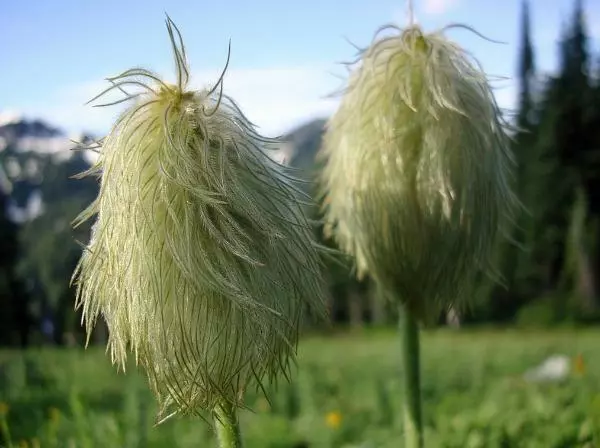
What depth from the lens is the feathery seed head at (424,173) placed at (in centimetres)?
180

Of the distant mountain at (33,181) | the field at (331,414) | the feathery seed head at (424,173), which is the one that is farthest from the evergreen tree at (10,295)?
the feathery seed head at (424,173)

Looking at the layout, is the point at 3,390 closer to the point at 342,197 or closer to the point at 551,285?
the point at 342,197

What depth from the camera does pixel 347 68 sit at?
2.12m

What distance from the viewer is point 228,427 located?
1.34m

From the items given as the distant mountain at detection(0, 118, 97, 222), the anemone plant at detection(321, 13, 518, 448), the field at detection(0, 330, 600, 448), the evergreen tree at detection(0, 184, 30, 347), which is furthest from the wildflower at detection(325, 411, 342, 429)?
the distant mountain at detection(0, 118, 97, 222)

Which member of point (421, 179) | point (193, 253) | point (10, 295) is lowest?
point (10, 295)

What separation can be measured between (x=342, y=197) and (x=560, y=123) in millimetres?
28857

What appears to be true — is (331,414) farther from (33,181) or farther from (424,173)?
(33,181)

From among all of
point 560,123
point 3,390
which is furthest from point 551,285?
point 3,390

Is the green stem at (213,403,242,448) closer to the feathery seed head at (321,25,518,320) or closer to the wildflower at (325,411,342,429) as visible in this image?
the feathery seed head at (321,25,518,320)

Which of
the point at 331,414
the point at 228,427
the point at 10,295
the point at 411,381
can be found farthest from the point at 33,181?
the point at 228,427

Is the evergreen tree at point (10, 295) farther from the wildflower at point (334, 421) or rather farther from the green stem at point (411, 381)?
the green stem at point (411, 381)

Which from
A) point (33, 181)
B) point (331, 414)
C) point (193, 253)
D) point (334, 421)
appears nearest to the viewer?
point (193, 253)

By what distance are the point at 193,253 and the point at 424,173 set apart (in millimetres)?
714
